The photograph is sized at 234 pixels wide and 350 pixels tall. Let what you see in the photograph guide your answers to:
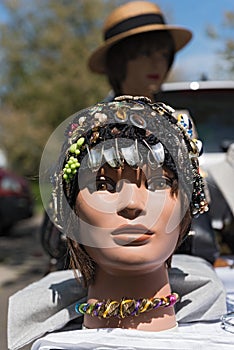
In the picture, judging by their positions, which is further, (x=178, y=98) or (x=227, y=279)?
(x=178, y=98)

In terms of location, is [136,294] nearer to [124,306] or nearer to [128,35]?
[124,306]

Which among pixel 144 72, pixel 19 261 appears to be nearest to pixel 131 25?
pixel 144 72

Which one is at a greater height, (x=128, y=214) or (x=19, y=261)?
(x=128, y=214)

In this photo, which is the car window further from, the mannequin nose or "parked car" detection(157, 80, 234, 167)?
the mannequin nose

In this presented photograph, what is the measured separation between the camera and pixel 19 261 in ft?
20.5

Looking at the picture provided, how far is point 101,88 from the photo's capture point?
18922mm

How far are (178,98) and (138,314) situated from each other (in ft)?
7.65

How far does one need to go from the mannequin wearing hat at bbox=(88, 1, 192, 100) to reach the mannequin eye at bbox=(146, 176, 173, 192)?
1222mm

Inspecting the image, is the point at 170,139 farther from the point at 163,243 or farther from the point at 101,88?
the point at 101,88

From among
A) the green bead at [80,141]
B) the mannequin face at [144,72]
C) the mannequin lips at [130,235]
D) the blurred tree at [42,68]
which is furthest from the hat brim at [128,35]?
the blurred tree at [42,68]

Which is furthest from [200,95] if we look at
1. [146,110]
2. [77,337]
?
[77,337]

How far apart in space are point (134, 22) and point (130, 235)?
61.4 inches

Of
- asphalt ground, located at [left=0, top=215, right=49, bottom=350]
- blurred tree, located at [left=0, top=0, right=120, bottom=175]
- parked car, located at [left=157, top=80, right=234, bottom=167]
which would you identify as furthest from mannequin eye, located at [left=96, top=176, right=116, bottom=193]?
blurred tree, located at [left=0, top=0, right=120, bottom=175]

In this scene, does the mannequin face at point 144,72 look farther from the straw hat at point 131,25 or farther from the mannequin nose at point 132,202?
the mannequin nose at point 132,202
